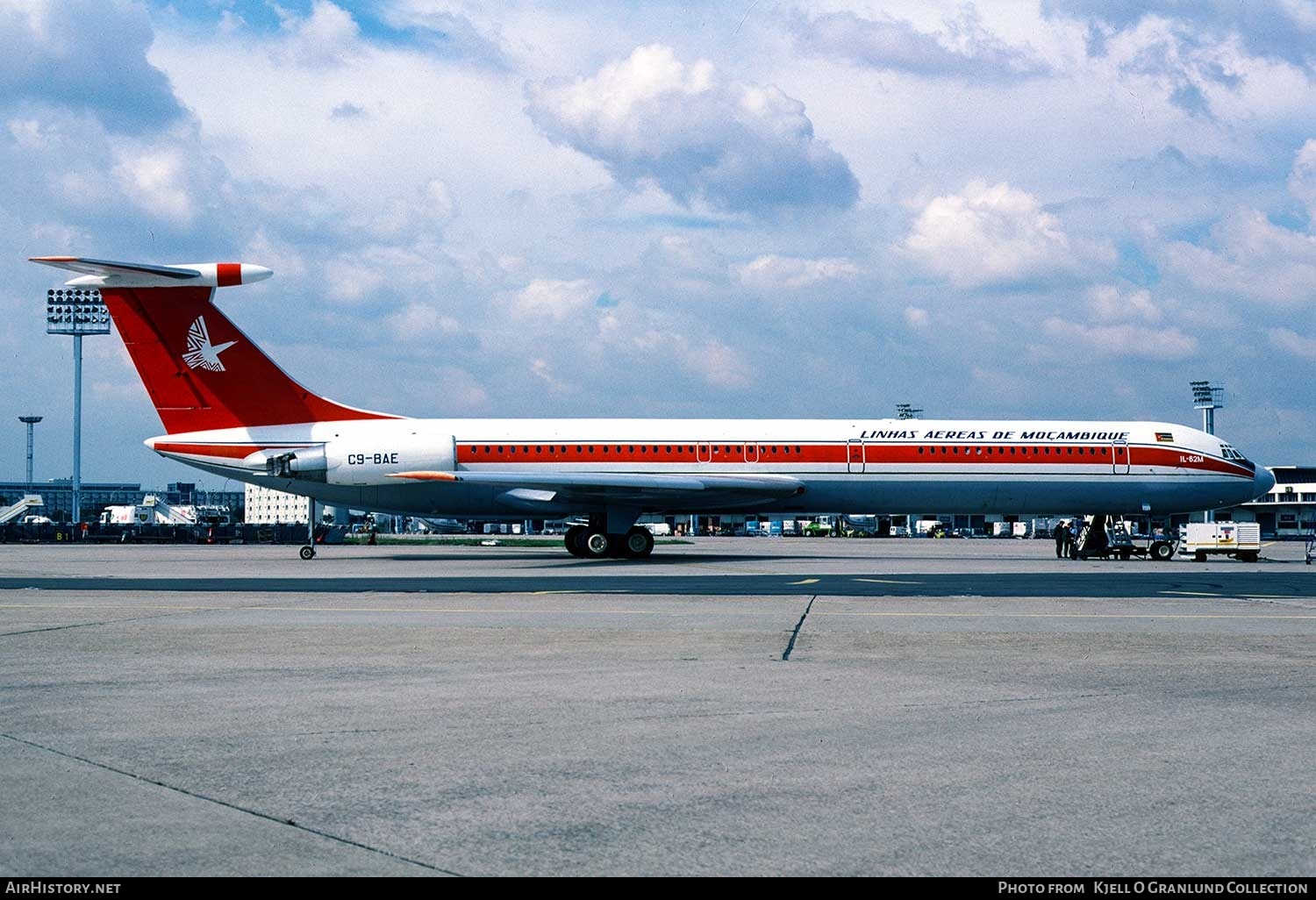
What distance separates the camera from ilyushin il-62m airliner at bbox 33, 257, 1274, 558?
114 ft

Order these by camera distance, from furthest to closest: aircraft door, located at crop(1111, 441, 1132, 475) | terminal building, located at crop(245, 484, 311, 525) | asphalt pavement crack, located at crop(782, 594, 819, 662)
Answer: terminal building, located at crop(245, 484, 311, 525)
aircraft door, located at crop(1111, 441, 1132, 475)
asphalt pavement crack, located at crop(782, 594, 819, 662)

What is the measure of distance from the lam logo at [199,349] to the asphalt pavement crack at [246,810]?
1170 inches

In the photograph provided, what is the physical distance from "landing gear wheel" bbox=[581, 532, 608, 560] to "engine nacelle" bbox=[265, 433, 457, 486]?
4597 millimetres

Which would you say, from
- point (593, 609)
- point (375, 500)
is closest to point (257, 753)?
point (593, 609)

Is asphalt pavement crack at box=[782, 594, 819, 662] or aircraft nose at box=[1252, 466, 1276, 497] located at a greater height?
aircraft nose at box=[1252, 466, 1276, 497]

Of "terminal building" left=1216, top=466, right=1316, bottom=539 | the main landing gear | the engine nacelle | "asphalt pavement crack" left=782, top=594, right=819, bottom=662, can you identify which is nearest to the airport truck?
the main landing gear

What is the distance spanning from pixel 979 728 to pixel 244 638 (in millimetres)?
8245

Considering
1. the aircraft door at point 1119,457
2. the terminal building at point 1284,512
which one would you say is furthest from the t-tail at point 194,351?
the terminal building at point 1284,512

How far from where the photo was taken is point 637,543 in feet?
116

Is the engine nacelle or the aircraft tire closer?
the engine nacelle

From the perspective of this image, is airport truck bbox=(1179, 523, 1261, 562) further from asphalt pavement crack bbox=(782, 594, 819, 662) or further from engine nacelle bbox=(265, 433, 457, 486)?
asphalt pavement crack bbox=(782, 594, 819, 662)

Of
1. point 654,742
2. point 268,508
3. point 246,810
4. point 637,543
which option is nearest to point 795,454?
point 637,543

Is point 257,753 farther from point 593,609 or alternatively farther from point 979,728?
point 593,609

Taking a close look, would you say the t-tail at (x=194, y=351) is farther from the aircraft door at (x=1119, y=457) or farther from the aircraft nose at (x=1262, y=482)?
the aircraft nose at (x=1262, y=482)
